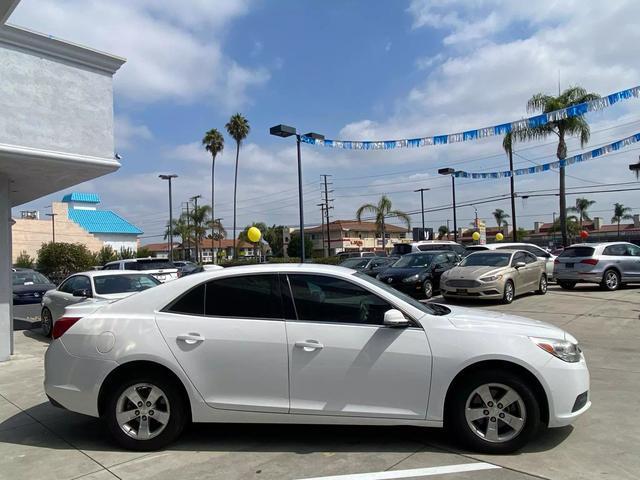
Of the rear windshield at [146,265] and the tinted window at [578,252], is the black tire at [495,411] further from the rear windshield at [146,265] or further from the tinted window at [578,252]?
the tinted window at [578,252]

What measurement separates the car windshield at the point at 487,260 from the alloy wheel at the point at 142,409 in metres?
11.9

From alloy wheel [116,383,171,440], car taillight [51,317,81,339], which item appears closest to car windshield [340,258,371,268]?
car taillight [51,317,81,339]

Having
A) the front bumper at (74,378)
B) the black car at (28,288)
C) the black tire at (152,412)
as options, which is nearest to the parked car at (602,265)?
the black tire at (152,412)

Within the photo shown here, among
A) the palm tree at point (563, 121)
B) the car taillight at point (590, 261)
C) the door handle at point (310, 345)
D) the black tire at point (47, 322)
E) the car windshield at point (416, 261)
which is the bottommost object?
the black tire at point (47, 322)

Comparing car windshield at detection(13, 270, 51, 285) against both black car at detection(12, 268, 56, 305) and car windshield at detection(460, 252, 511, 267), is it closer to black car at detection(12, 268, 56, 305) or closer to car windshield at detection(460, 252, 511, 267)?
black car at detection(12, 268, 56, 305)

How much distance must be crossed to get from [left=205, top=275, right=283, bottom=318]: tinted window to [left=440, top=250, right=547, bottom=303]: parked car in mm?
10209

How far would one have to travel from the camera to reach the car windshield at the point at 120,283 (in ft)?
35.5

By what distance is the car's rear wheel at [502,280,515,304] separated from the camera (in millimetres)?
13788

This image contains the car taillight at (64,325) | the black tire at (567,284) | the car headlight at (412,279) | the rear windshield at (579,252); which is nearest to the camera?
the car taillight at (64,325)

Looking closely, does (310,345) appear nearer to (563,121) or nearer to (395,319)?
(395,319)

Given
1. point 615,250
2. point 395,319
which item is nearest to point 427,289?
point 615,250

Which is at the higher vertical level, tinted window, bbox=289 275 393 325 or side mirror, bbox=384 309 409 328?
tinted window, bbox=289 275 393 325

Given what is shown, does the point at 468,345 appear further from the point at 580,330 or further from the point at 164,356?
the point at 580,330

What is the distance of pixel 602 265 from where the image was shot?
16000 millimetres
